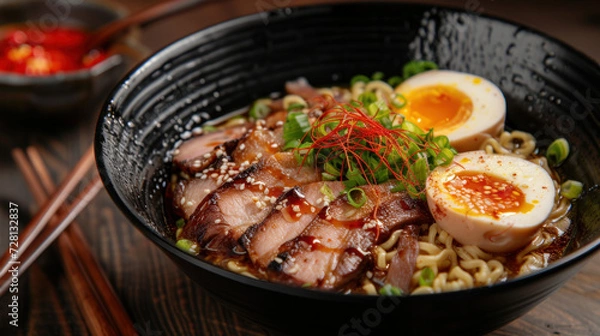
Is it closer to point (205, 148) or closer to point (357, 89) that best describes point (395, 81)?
point (357, 89)

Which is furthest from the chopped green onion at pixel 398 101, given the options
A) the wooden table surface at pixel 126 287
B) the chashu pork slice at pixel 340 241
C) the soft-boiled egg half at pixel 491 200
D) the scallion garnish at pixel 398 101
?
the wooden table surface at pixel 126 287

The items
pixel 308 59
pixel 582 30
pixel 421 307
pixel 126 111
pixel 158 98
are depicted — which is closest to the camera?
pixel 421 307

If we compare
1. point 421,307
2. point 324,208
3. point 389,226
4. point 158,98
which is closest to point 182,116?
point 158,98

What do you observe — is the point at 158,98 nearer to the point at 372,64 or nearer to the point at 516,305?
the point at 372,64

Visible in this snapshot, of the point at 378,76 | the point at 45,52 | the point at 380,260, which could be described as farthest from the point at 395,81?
the point at 45,52

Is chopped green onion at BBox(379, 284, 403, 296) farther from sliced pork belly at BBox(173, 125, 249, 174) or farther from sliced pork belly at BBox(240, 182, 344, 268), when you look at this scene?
sliced pork belly at BBox(173, 125, 249, 174)

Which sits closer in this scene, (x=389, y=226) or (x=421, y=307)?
(x=421, y=307)

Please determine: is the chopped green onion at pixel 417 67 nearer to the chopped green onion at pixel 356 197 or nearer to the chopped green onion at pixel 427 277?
the chopped green onion at pixel 356 197
